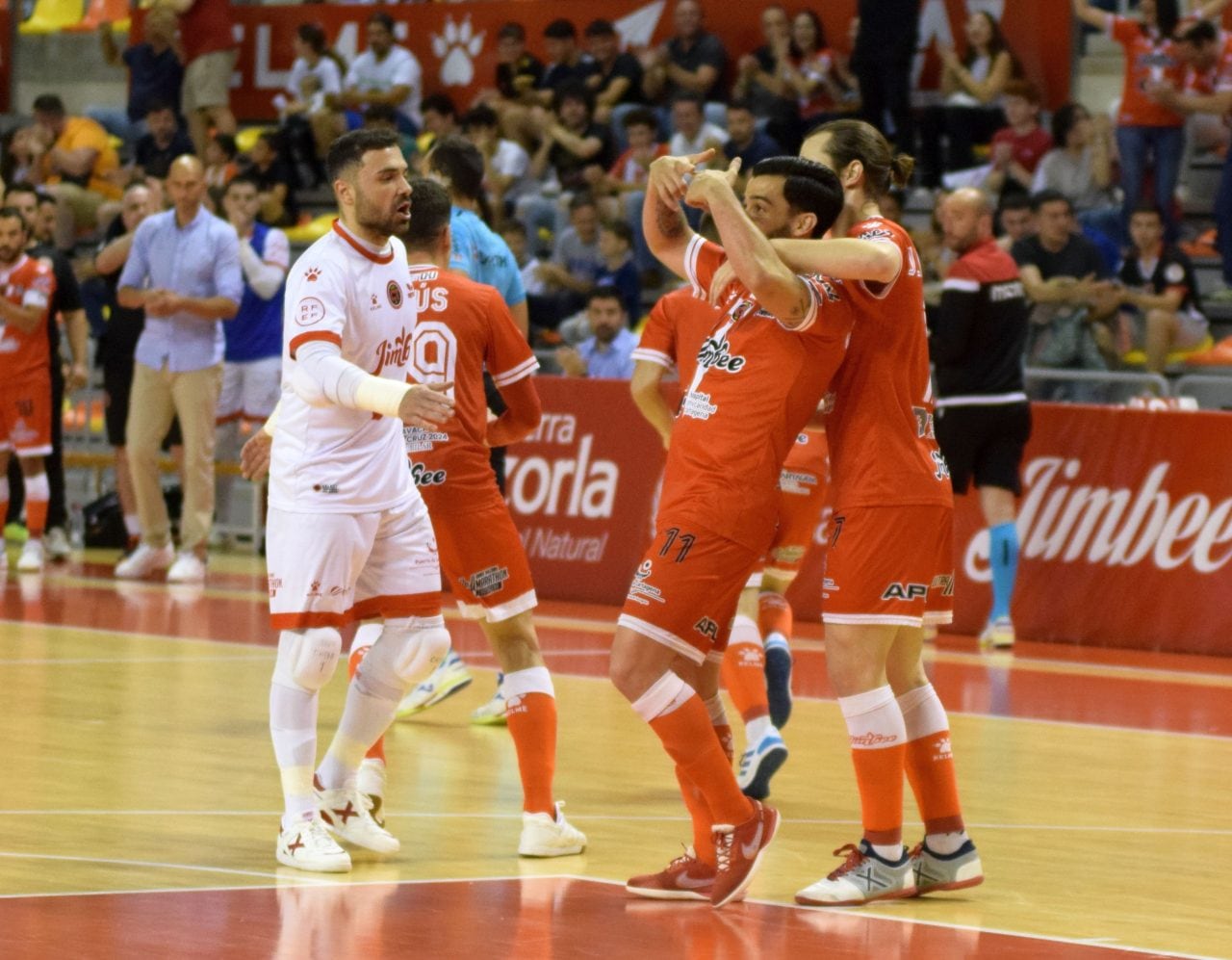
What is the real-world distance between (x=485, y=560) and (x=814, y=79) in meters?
12.3

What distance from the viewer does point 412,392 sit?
6.33 meters

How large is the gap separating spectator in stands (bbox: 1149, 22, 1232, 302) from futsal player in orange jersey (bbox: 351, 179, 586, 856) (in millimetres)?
10061

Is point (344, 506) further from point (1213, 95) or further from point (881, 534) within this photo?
point (1213, 95)

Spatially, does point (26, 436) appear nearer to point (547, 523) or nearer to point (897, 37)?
point (547, 523)

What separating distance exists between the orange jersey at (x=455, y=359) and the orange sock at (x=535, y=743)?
0.75 meters

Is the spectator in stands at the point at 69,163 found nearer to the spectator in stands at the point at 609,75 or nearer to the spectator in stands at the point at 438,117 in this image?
the spectator in stands at the point at 438,117

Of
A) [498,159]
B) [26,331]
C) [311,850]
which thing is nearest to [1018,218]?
[498,159]

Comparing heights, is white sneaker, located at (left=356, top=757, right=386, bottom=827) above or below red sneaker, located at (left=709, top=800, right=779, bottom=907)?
below

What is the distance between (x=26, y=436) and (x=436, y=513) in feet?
28.9

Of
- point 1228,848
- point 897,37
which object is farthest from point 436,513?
point 897,37

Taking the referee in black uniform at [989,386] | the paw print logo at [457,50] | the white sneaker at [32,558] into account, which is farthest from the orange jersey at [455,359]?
the paw print logo at [457,50]

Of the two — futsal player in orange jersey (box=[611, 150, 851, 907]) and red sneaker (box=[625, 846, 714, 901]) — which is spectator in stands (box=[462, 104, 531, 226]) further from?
red sneaker (box=[625, 846, 714, 901])

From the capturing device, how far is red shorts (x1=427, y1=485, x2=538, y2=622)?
7699 mm

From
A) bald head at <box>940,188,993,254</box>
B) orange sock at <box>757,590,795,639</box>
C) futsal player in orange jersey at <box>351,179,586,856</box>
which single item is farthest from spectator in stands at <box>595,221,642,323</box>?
futsal player in orange jersey at <box>351,179,586,856</box>
